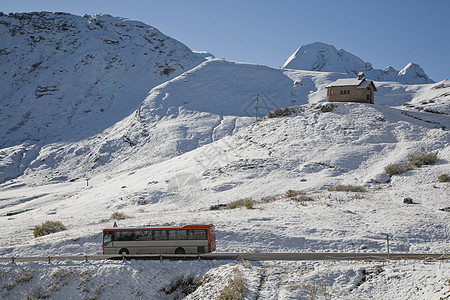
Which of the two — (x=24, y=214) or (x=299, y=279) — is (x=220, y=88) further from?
(x=299, y=279)

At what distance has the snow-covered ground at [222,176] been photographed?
20562 mm

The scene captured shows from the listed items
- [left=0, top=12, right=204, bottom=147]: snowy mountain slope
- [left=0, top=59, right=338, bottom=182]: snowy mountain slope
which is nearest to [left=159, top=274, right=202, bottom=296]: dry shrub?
[left=0, top=59, right=338, bottom=182]: snowy mountain slope

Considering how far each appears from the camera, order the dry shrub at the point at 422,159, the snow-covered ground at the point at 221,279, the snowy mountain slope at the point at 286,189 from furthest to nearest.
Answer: the dry shrub at the point at 422,159 < the snowy mountain slope at the point at 286,189 < the snow-covered ground at the point at 221,279

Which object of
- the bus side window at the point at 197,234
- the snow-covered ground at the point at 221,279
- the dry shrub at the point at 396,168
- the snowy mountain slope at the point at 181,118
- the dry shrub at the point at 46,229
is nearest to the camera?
the snow-covered ground at the point at 221,279

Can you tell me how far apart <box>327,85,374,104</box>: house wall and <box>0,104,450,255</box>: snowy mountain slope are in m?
3.86

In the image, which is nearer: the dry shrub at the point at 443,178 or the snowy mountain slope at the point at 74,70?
the dry shrub at the point at 443,178

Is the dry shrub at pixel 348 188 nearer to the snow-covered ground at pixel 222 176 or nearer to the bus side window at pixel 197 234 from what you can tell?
the snow-covered ground at pixel 222 176

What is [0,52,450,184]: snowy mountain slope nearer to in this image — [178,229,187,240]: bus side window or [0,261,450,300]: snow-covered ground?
[178,229,187,240]: bus side window

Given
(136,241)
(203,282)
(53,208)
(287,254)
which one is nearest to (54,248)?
(136,241)

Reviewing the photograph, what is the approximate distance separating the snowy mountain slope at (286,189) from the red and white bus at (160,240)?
326 centimetres

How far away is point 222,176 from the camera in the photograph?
53375 millimetres

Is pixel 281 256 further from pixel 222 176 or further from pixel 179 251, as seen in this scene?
pixel 222 176

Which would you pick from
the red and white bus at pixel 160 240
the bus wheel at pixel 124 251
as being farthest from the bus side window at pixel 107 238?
the bus wheel at pixel 124 251

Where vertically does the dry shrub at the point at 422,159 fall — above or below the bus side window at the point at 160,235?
above
